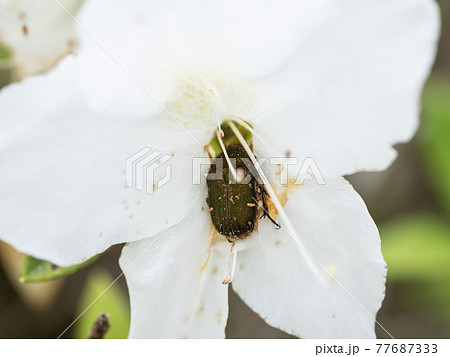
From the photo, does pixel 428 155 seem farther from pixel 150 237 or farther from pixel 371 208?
pixel 150 237

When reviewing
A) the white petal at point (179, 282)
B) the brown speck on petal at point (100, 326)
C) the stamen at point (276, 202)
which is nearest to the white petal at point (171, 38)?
the stamen at point (276, 202)

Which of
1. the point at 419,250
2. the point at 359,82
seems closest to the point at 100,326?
the point at 359,82

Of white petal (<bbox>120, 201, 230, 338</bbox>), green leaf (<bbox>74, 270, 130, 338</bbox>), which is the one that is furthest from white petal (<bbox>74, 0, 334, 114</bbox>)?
green leaf (<bbox>74, 270, 130, 338</bbox>)

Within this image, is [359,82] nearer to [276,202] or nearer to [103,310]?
[276,202]

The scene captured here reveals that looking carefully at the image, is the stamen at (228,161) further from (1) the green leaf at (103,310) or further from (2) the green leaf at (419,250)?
(2) the green leaf at (419,250)

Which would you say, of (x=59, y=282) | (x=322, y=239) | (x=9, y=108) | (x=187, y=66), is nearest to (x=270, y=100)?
(x=187, y=66)

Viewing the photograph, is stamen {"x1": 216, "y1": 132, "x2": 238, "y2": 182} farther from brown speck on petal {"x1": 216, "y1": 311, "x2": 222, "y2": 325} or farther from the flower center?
brown speck on petal {"x1": 216, "y1": 311, "x2": 222, "y2": 325}
